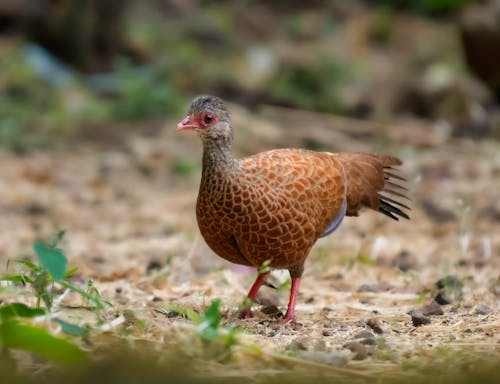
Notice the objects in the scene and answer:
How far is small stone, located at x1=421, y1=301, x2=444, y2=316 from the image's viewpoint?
13.0 feet

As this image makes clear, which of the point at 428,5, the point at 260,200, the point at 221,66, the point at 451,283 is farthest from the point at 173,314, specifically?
the point at 428,5

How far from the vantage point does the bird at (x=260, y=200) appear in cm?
375

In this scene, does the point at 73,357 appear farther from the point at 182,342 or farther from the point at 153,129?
the point at 153,129

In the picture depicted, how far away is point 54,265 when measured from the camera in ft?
9.86

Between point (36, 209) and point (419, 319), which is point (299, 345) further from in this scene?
point (36, 209)

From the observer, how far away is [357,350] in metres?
3.13

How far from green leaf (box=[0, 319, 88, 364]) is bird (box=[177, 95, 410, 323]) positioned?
111 centimetres

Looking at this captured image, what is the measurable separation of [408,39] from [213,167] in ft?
38.9

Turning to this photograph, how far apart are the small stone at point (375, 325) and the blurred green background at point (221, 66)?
601 cm

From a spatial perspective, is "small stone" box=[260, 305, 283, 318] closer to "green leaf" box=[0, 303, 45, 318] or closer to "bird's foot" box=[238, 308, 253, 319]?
→ "bird's foot" box=[238, 308, 253, 319]

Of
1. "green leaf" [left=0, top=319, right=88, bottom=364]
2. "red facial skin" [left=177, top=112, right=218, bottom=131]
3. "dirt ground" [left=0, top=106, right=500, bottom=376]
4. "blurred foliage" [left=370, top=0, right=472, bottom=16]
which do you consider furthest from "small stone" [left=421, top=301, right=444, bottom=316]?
"blurred foliage" [left=370, top=0, right=472, bottom=16]

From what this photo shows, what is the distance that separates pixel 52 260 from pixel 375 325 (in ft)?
4.44

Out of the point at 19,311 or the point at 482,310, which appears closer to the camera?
the point at 19,311

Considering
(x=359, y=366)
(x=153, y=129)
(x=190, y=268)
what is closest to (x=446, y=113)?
(x=153, y=129)
